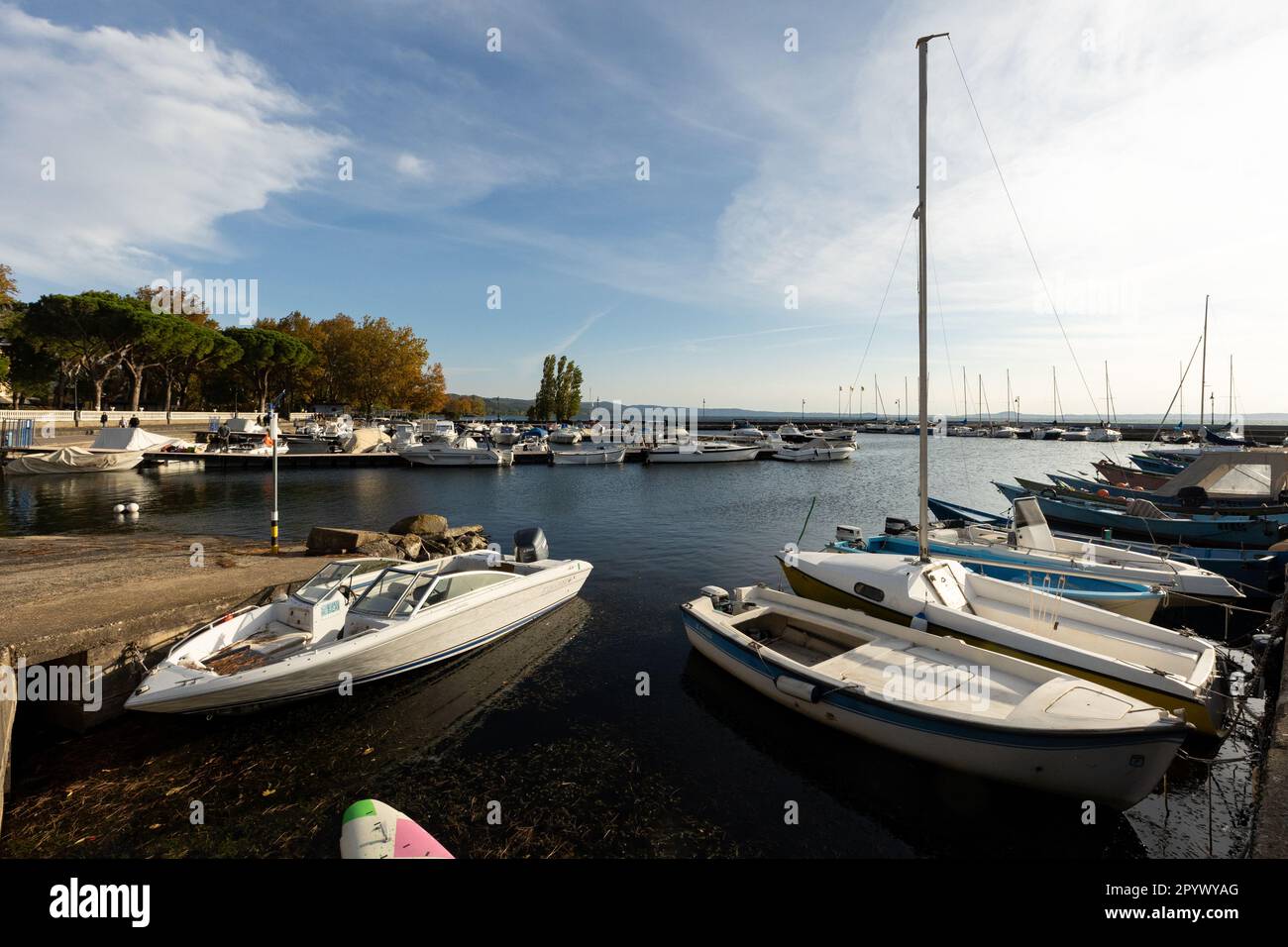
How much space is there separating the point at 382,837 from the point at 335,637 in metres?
5.60

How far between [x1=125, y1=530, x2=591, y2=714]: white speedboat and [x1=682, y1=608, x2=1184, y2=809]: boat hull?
6553mm

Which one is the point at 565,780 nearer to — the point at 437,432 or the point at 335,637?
the point at 335,637

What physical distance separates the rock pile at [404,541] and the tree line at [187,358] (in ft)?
97.3

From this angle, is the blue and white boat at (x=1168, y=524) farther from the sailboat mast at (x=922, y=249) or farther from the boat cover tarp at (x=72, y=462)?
the boat cover tarp at (x=72, y=462)

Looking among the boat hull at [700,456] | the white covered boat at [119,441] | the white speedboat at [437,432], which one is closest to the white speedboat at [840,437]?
the boat hull at [700,456]

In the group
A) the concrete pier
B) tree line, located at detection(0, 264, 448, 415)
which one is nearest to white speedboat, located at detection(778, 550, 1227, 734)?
the concrete pier

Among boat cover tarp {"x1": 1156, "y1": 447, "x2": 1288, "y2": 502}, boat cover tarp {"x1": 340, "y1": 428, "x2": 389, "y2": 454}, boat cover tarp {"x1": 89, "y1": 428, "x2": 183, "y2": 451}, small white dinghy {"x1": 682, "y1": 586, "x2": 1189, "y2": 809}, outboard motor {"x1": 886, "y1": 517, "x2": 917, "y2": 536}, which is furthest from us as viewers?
boat cover tarp {"x1": 340, "y1": 428, "x2": 389, "y2": 454}

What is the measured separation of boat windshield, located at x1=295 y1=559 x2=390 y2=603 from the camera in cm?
1069

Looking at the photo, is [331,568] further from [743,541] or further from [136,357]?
[136,357]

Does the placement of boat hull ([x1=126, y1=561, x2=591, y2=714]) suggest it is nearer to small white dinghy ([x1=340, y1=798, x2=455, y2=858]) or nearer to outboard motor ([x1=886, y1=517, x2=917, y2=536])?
small white dinghy ([x1=340, y1=798, x2=455, y2=858])

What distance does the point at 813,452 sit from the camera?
66.6 m

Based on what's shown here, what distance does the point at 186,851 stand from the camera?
6.38 meters

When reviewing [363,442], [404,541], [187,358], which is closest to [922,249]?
[404,541]
